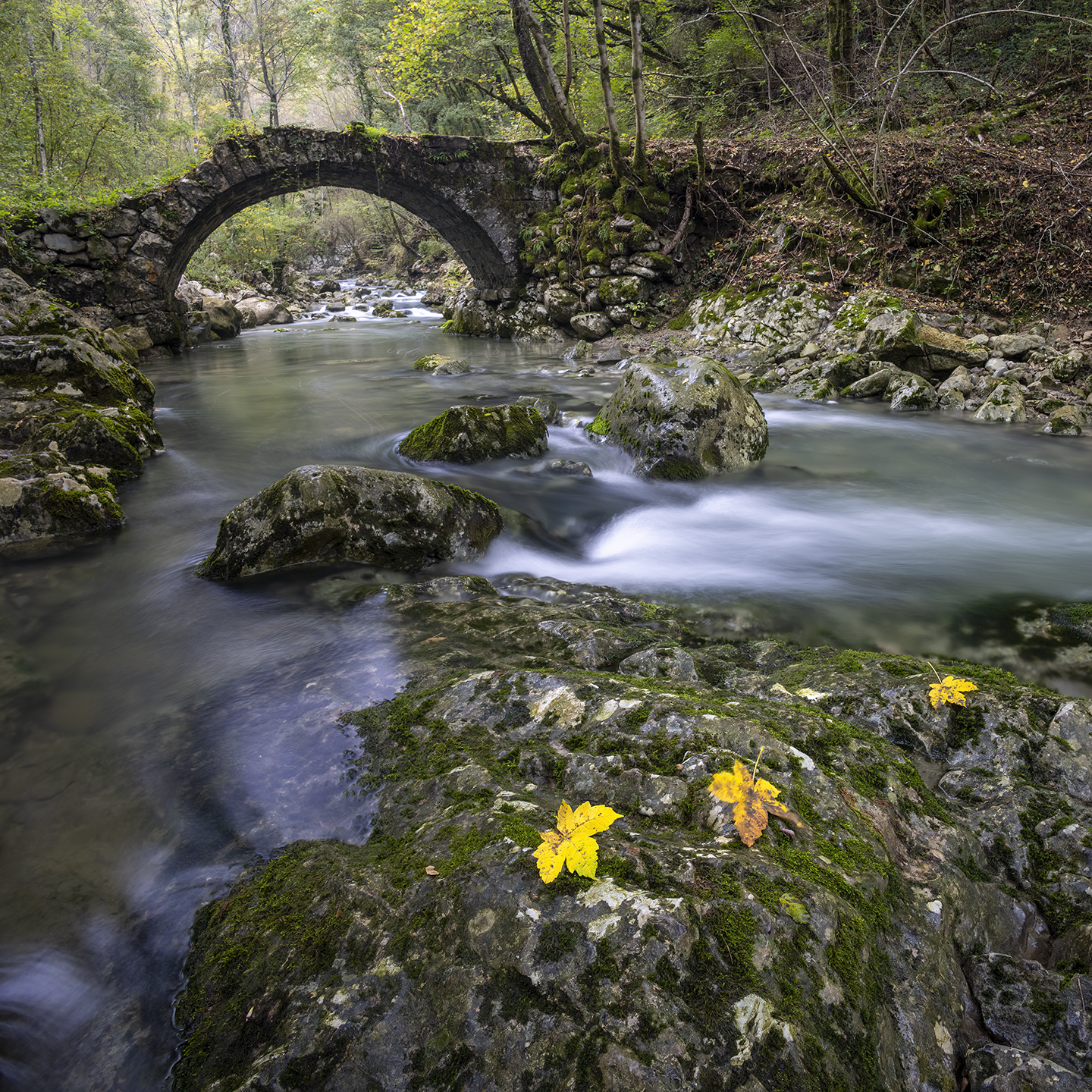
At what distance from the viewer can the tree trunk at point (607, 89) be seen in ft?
37.2

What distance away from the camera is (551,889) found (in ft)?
3.97

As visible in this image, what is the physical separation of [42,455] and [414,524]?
3.12 metres

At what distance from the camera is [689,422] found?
572cm

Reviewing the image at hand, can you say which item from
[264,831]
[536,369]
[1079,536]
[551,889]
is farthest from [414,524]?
[536,369]

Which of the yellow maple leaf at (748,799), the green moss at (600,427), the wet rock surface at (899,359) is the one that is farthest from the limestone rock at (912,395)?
the yellow maple leaf at (748,799)

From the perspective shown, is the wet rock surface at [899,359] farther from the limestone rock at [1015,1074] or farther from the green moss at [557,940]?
the green moss at [557,940]

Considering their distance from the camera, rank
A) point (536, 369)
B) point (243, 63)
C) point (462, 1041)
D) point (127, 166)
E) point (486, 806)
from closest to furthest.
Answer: point (462, 1041) < point (486, 806) < point (536, 369) < point (127, 166) < point (243, 63)

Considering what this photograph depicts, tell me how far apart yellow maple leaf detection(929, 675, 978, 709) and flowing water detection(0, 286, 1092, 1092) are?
1190 mm

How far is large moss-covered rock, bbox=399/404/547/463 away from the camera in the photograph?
6121mm

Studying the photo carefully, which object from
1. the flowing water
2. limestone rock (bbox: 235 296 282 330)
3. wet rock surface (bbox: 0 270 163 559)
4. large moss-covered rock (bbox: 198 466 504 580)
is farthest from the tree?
large moss-covered rock (bbox: 198 466 504 580)

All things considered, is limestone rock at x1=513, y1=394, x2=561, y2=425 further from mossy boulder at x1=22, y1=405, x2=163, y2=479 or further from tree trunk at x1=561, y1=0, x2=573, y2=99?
tree trunk at x1=561, y1=0, x2=573, y2=99

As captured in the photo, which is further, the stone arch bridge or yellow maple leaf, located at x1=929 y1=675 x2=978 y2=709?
the stone arch bridge

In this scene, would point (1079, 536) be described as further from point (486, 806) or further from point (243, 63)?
point (243, 63)

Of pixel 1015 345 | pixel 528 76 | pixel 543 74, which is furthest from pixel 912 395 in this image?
pixel 528 76
